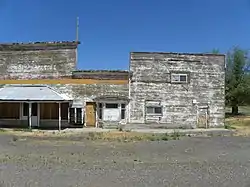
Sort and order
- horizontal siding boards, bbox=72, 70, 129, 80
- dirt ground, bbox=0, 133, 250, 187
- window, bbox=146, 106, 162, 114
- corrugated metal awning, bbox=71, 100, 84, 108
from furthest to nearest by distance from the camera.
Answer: window, bbox=146, 106, 162, 114 < horizontal siding boards, bbox=72, 70, 129, 80 < corrugated metal awning, bbox=71, 100, 84, 108 < dirt ground, bbox=0, 133, 250, 187

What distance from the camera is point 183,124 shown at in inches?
1264

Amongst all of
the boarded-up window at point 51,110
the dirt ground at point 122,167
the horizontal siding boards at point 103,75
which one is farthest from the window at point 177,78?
the dirt ground at point 122,167

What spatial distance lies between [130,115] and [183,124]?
431 centimetres

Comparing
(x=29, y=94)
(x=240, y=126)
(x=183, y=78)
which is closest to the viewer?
(x=29, y=94)

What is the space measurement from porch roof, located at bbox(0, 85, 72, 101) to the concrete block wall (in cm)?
569

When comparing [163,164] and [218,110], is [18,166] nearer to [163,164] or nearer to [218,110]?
[163,164]

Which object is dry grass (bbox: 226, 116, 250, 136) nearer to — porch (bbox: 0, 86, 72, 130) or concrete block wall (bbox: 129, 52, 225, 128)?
concrete block wall (bbox: 129, 52, 225, 128)

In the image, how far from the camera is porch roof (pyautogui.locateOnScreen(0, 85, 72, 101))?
29.5 metres

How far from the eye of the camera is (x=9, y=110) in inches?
1273

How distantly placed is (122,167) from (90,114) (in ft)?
65.0

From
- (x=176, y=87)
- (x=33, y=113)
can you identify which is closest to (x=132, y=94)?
(x=176, y=87)

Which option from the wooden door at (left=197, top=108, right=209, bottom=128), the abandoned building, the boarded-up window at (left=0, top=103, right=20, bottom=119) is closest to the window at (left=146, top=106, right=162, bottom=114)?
the abandoned building

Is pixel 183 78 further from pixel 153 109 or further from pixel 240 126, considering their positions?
pixel 240 126

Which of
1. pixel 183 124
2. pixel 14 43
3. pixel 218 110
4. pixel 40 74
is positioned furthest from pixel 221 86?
pixel 14 43
